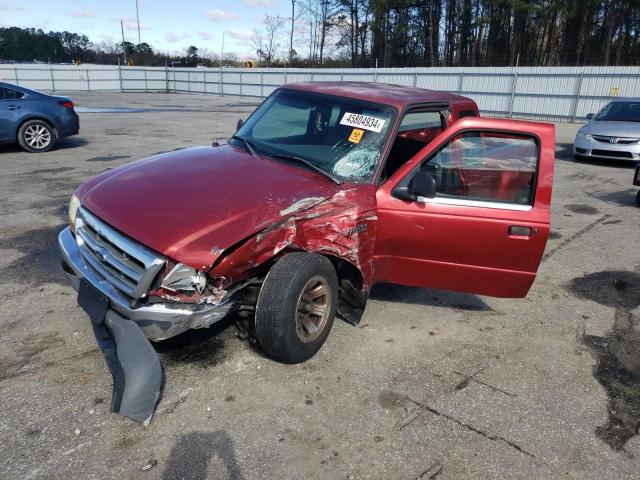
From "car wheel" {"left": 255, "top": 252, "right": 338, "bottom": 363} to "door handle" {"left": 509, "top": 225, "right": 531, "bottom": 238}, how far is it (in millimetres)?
1309

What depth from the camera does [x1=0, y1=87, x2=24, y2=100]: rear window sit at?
10.3m

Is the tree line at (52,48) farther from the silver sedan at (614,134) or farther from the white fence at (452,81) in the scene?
the silver sedan at (614,134)

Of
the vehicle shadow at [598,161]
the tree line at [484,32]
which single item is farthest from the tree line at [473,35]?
the vehicle shadow at [598,161]

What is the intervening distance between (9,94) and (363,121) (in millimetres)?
9810

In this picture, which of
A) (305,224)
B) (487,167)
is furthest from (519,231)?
(305,224)

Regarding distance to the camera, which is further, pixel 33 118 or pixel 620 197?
pixel 33 118

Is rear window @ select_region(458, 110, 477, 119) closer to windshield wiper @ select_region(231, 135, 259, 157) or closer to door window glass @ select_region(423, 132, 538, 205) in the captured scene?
door window glass @ select_region(423, 132, 538, 205)

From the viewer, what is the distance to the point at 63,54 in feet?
282

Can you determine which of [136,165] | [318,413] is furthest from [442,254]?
[136,165]

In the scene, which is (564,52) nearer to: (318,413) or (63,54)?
(318,413)

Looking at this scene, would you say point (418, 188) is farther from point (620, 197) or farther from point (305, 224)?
point (620, 197)

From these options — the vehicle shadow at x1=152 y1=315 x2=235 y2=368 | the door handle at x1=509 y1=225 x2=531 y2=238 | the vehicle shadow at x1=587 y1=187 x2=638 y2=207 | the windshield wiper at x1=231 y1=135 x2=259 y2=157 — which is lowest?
the vehicle shadow at x1=152 y1=315 x2=235 y2=368

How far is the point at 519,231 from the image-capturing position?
347 centimetres

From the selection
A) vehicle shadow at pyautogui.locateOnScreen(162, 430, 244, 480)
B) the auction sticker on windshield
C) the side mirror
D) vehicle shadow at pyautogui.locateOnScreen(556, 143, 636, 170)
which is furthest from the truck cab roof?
vehicle shadow at pyautogui.locateOnScreen(556, 143, 636, 170)
